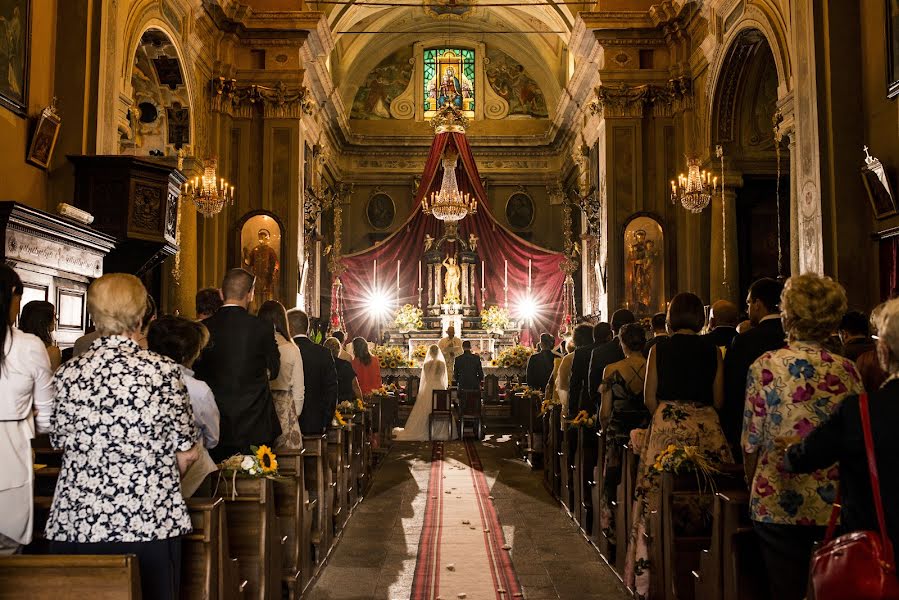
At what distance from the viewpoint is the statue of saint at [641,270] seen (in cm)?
1584

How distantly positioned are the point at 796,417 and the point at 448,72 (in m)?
23.4

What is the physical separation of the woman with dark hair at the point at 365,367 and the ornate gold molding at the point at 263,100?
617 cm

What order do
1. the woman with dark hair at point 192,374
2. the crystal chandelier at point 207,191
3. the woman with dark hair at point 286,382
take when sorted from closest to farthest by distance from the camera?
the woman with dark hair at point 192,374
the woman with dark hair at point 286,382
the crystal chandelier at point 207,191

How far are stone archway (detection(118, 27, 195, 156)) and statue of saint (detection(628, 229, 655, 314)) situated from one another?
302 inches

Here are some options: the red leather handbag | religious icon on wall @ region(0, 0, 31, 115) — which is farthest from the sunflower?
religious icon on wall @ region(0, 0, 31, 115)

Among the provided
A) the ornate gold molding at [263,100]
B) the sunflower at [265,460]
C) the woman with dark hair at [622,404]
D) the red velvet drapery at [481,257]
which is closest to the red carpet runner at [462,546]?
the woman with dark hair at [622,404]

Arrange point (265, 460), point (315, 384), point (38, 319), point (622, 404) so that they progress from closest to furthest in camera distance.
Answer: point (265, 460) < point (38, 319) < point (622, 404) < point (315, 384)

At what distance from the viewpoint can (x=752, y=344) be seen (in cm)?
435

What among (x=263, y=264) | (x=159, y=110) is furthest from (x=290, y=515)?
(x=263, y=264)

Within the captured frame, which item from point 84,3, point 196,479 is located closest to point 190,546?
point 196,479

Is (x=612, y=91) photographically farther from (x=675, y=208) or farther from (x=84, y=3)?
(x=84, y=3)

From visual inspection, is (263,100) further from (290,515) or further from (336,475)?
(290,515)

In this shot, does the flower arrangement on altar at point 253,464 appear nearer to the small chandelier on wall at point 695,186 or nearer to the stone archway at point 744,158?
the small chandelier on wall at point 695,186

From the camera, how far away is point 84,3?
9344 mm
